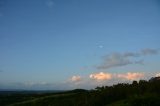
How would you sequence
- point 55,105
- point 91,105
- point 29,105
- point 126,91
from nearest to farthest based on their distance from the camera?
point 91,105 < point 126,91 < point 55,105 < point 29,105

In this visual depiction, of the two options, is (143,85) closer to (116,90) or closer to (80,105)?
(116,90)

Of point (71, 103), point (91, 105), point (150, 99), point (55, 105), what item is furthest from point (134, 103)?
point (55, 105)

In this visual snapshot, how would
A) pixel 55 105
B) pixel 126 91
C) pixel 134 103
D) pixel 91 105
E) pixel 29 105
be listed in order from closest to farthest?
pixel 134 103 < pixel 91 105 < pixel 126 91 < pixel 55 105 < pixel 29 105

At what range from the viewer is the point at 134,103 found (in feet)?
74.3

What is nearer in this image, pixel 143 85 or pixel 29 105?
pixel 143 85

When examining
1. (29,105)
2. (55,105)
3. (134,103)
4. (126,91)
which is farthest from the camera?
(29,105)

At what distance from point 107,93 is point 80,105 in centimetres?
267

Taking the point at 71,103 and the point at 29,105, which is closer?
the point at 71,103

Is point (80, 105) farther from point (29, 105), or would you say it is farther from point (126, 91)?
point (29, 105)

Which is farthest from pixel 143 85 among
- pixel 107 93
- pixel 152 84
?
pixel 107 93

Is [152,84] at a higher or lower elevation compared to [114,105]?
higher

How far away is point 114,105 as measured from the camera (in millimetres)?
24016

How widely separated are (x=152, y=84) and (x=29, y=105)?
18564 mm

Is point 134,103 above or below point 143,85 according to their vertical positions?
below
